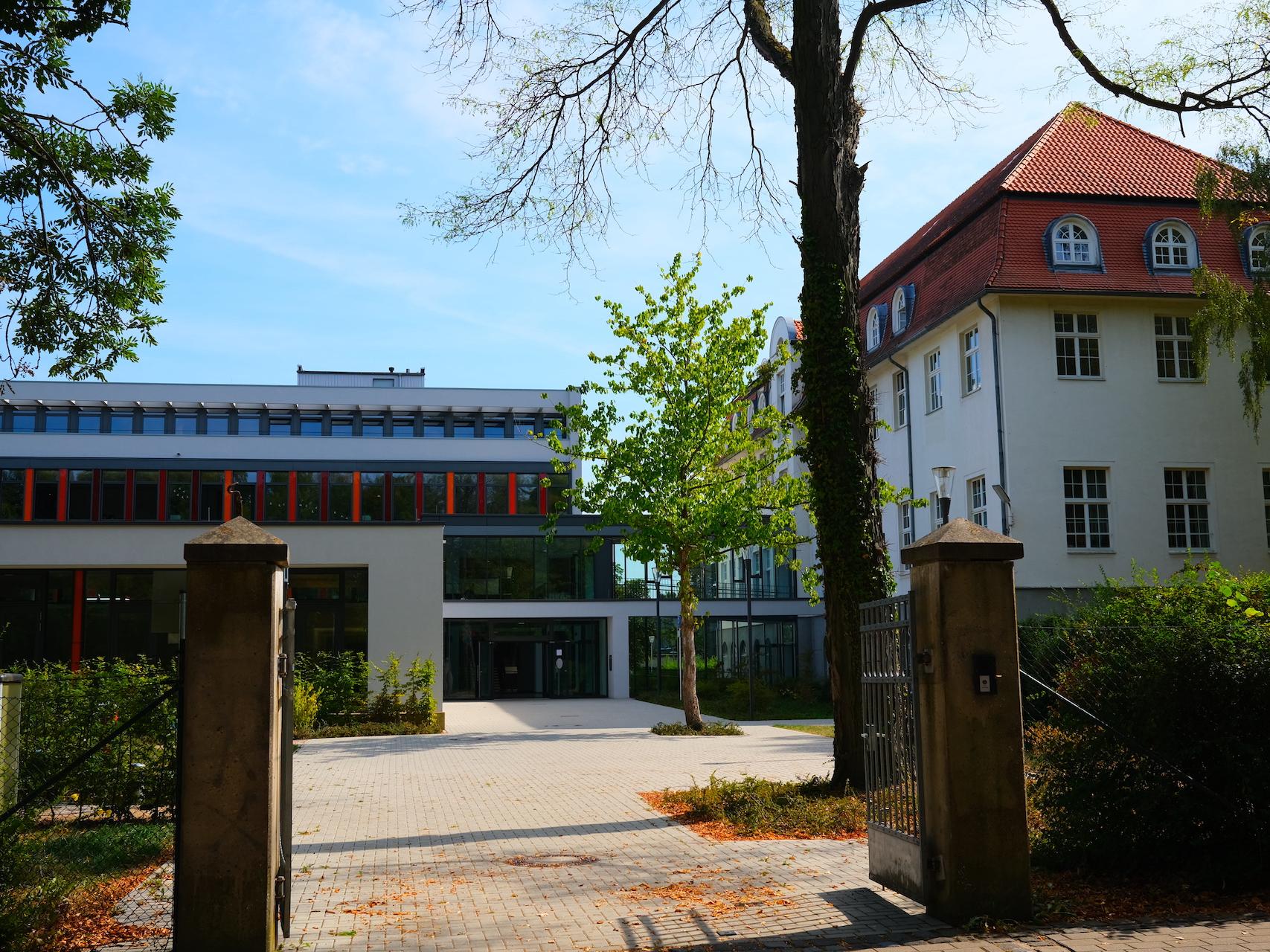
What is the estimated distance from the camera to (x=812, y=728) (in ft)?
82.0

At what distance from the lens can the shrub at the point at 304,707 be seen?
21.4m

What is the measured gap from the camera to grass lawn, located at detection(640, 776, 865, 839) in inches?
404

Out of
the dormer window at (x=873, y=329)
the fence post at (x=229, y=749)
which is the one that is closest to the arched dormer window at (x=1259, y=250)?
the dormer window at (x=873, y=329)

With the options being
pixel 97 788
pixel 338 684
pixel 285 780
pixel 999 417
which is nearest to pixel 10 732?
pixel 97 788

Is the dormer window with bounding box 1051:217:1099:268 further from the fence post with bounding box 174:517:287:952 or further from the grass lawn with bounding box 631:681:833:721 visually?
the fence post with bounding box 174:517:287:952

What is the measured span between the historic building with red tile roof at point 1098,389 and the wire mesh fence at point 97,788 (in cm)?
1950

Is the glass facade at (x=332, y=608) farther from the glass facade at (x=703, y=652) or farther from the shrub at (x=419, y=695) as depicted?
the glass facade at (x=703, y=652)

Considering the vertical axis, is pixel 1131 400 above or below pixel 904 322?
below

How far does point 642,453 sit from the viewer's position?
2344cm

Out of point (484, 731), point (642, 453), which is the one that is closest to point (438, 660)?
point (484, 731)

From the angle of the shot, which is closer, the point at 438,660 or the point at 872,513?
the point at 872,513

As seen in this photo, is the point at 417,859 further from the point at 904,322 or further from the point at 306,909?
the point at 904,322

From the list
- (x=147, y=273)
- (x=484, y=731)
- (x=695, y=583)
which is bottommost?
(x=484, y=731)

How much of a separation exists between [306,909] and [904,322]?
26.9 metres
